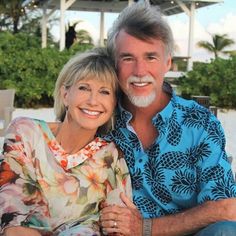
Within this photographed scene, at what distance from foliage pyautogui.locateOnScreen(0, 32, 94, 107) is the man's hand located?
1230cm

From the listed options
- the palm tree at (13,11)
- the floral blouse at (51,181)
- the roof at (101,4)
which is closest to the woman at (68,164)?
the floral blouse at (51,181)

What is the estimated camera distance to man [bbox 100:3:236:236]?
2248 millimetres

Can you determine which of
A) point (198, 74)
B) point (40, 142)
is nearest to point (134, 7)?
point (40, 142)

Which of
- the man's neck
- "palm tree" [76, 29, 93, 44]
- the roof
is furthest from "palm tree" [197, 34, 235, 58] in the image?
the man's neck

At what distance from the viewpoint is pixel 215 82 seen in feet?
50.7

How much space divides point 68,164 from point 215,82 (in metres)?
13.5

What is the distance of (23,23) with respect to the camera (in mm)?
25547

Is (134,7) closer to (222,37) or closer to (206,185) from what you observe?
(206,185)

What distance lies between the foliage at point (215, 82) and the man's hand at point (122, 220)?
13320mm

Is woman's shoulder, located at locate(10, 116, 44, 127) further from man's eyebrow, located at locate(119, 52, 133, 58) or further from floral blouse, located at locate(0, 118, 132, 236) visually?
man's eyebrow, located at locate(119, 52, 133, 58)

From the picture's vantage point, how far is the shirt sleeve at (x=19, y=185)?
219 centimetres

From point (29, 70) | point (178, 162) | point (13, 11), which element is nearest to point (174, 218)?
point (178, 162)

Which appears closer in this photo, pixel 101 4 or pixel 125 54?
pixel 125 54

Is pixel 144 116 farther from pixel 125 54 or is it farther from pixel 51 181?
pixel 51 181
